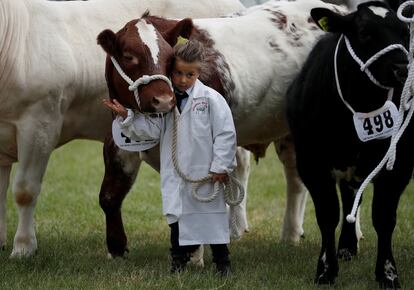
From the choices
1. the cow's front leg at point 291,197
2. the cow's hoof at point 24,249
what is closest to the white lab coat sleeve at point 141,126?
the cow's hoof at point 24,249

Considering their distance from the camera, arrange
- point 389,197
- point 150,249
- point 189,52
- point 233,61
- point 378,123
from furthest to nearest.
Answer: point 150,249
point 233,61
point 189,52
point 389,197
point 378,123

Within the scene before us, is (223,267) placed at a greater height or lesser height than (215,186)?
lesser

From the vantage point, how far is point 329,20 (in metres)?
6.25

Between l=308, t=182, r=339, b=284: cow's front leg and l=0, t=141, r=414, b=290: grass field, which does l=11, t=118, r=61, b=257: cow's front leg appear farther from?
l=308, t=182, r=339, b=284: cow's front leg

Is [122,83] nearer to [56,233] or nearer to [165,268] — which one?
[165,268]

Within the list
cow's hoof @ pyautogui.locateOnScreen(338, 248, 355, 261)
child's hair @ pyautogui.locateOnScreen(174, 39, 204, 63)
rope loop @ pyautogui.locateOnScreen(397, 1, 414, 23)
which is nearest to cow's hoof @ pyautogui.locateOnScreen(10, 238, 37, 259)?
child's hair @ pyautogui.locateOnScreen(174, 39, 204, 63)

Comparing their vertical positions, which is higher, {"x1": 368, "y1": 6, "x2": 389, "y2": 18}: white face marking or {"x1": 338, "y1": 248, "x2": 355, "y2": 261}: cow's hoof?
{"x1": 368, "y1": 6, "x2": 389, "y2": 18}: white face marking

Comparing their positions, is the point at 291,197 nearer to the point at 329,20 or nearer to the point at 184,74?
the point at 184,74

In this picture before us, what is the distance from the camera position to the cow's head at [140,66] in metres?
6.21

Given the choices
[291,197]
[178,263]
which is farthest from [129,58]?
[291,197]

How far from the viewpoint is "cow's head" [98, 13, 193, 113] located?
621 cm

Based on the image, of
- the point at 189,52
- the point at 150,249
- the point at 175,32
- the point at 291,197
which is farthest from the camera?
the point at 291,197

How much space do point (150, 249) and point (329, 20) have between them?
2.75 metres

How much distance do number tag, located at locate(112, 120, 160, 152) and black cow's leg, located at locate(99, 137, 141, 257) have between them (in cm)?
65
